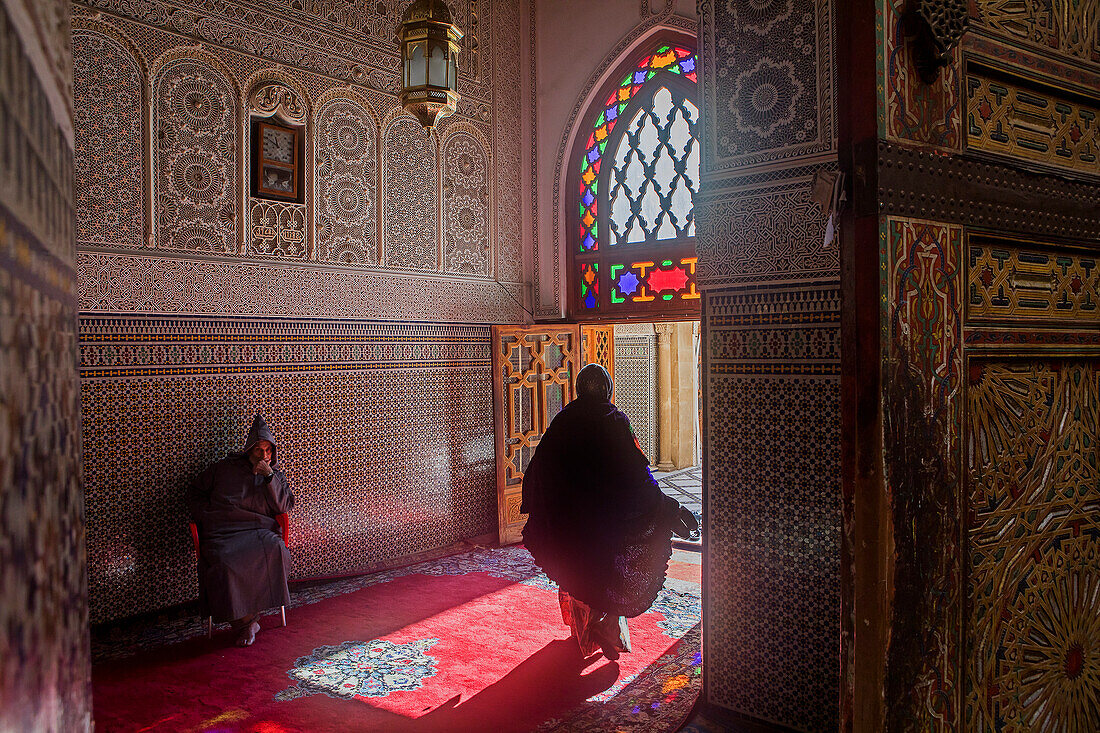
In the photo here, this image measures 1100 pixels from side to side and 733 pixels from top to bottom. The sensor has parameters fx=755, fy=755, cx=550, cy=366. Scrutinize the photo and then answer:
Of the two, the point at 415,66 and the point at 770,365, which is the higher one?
the point at 415,66

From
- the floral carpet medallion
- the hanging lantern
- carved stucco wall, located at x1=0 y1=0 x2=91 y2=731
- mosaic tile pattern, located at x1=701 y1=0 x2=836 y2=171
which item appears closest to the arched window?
the hanging lantern

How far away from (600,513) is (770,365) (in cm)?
117

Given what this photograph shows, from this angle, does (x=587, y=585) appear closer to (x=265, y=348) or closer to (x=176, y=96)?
(x=265, y=348)

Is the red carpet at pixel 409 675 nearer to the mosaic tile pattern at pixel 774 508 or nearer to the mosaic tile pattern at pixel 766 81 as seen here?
the mosaic tile pattern at pixel 774 508

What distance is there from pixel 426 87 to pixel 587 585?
2.20m

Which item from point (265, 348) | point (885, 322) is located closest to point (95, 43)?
point (265, 348)

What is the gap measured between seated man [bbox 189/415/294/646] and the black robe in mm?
1368

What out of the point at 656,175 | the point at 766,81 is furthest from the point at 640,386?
the point at 766,81

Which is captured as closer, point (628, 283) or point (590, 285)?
point (628, 283)

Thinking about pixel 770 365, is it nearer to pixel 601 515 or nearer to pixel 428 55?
pixel 601 515

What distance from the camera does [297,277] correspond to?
14.4 ft

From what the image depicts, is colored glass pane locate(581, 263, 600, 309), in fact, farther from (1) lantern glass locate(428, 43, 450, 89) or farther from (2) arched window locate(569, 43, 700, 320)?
(1) lantern glass locate(428, 43, 450, 89)

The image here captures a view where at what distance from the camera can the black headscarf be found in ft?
10.7

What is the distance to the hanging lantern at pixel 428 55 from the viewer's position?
9.95 feet
